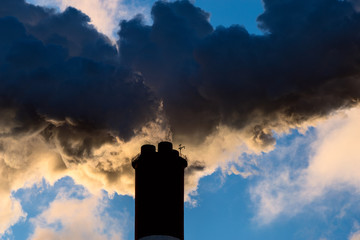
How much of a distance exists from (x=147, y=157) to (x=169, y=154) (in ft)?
4.87

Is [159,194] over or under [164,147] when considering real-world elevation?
under

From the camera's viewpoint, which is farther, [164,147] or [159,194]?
[164,147]

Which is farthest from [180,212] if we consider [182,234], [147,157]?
[147,157]

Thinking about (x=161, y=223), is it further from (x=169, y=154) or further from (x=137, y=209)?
(x=169, y=154)

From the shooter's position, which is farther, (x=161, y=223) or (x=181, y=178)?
(x=181, y=178)

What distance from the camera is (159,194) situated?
38281mm

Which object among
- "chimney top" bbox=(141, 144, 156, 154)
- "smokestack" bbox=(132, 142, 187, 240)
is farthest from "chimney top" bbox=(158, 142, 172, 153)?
"chimney top" bbox=(141, 144, 156, 154)

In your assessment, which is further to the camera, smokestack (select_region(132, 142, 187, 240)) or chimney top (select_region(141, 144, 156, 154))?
chimney top (select_region(141, 144, 156, 154))

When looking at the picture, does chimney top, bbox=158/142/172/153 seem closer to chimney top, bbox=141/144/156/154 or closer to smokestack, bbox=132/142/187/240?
smokestack, bbox=132/142/187/240

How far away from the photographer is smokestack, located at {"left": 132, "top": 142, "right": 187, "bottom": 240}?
1469 inches

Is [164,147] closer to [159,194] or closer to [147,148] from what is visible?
[147,148]

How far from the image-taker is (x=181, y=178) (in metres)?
39.9

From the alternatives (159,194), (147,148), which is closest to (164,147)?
(147,148)

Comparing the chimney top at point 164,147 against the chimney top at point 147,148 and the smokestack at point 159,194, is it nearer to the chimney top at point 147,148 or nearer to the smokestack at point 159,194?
the smokestack at point 159,194
